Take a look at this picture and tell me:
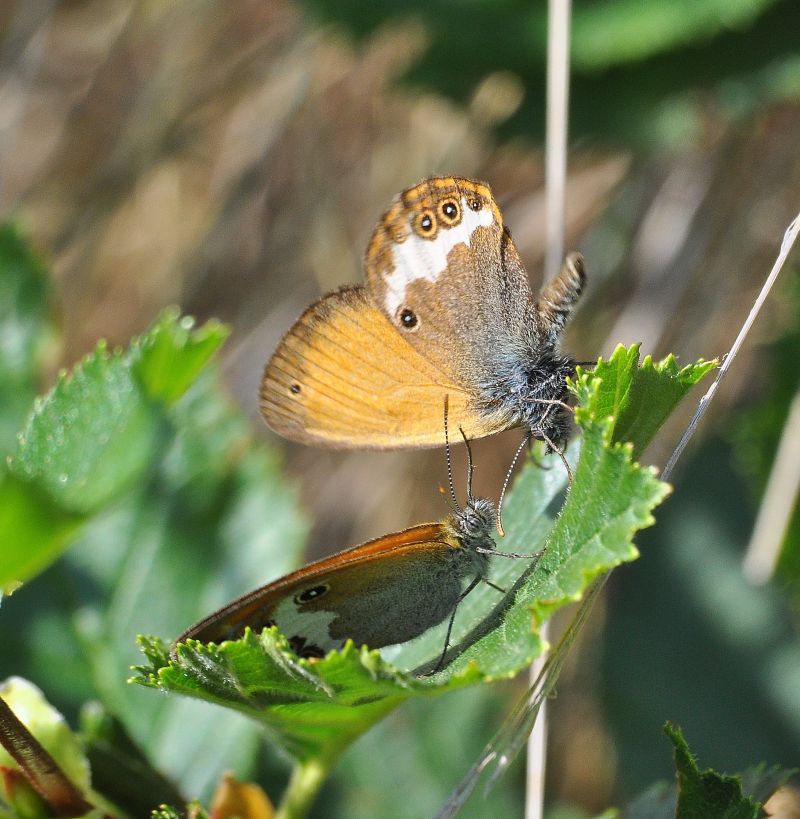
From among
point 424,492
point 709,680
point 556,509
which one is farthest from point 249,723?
point 424,492

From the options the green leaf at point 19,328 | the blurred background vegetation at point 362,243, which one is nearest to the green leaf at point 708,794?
the blurred background vegetation at point 362,243

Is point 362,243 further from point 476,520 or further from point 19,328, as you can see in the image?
point 476,520

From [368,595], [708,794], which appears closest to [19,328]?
[368,595]

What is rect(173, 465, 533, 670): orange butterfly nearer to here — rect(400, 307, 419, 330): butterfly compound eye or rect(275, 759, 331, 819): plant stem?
rect(275, 759, 331, 819): plant stem

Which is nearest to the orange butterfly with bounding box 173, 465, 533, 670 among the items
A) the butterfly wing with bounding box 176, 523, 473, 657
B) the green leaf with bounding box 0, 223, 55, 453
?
the butterfly wing with bounding box 176, 523, 473, 657

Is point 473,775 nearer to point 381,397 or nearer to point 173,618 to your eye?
point 381,397

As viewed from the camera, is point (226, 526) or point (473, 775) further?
point (226, 526)
